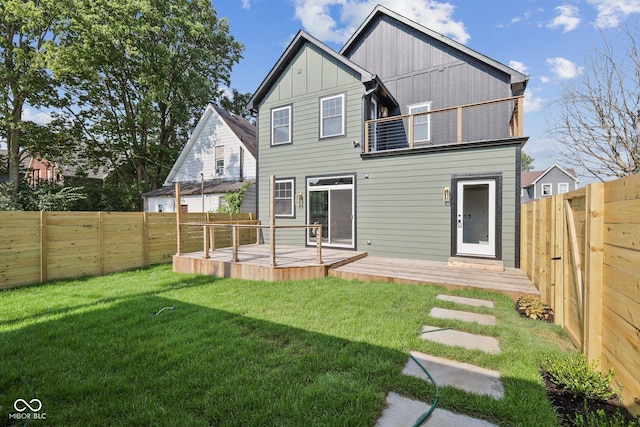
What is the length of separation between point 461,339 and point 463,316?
76 centimetres

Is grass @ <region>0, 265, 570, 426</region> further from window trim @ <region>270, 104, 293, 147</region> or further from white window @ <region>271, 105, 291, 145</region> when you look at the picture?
white window @ <region>271, 105, 291, 145</region>

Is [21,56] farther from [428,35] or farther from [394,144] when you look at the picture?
[428,35]

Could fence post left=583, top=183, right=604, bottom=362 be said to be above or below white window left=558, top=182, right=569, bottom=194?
below

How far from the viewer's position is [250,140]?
608 inches

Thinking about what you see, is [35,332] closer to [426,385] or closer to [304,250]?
Result: [426,385]

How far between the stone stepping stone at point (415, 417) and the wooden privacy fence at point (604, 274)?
3.36 feet

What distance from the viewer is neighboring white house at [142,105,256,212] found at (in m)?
14.1

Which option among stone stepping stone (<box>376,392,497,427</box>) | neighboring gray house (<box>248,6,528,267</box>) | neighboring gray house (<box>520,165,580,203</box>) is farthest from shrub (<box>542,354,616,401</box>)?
neighboring gray house (<box>520,165,580,203</box>)

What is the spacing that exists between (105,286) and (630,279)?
24.2 ft

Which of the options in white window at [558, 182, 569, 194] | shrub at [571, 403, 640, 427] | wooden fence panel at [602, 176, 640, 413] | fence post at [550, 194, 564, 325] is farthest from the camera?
white window at [558, 182, 569, 194]

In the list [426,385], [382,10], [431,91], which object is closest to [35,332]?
[426,385]

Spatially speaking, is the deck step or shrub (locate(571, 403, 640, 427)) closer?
shrub (locate(571, 403, 640, 427))

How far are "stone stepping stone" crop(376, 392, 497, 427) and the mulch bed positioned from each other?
0.56 metres

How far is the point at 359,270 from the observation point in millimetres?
6199
